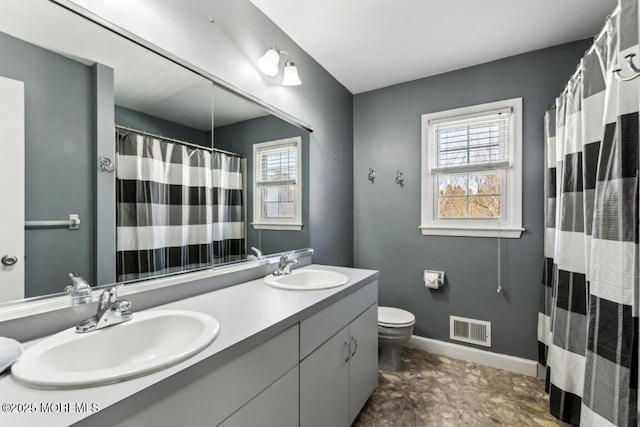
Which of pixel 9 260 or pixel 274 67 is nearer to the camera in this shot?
pixel 9 260

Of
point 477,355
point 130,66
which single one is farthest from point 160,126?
point 477,355

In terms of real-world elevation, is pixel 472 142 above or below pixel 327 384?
above

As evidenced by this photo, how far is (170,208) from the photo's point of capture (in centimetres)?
132

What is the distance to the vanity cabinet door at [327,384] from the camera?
3.88 ft

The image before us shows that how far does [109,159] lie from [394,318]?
81.4 inches

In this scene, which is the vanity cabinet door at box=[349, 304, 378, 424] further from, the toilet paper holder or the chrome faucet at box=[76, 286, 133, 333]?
the chrome faucet at box=[76, 286, 133, 333]

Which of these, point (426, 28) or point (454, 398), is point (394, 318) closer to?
point (454, 398)

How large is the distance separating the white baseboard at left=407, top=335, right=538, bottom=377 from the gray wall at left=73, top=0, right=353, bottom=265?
3.24ft

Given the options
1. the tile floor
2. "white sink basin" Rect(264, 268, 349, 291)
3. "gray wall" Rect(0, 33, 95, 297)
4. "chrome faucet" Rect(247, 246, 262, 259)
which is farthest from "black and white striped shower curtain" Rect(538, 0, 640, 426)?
"gray wall" Rect(0, 33, 95, 297)

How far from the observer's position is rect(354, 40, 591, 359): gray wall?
2174mm

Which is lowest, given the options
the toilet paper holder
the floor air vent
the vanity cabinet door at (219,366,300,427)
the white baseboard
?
the white baseboard

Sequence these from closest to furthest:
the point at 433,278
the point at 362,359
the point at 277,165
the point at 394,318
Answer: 1. the point at 362,359
2. the point at 277,165
3. the point at 394,318
4. the point at 433,278

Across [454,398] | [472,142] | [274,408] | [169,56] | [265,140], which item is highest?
[169,56]

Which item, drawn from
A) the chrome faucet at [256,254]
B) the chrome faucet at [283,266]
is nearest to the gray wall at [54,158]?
the chrome faucet at [256,254]
